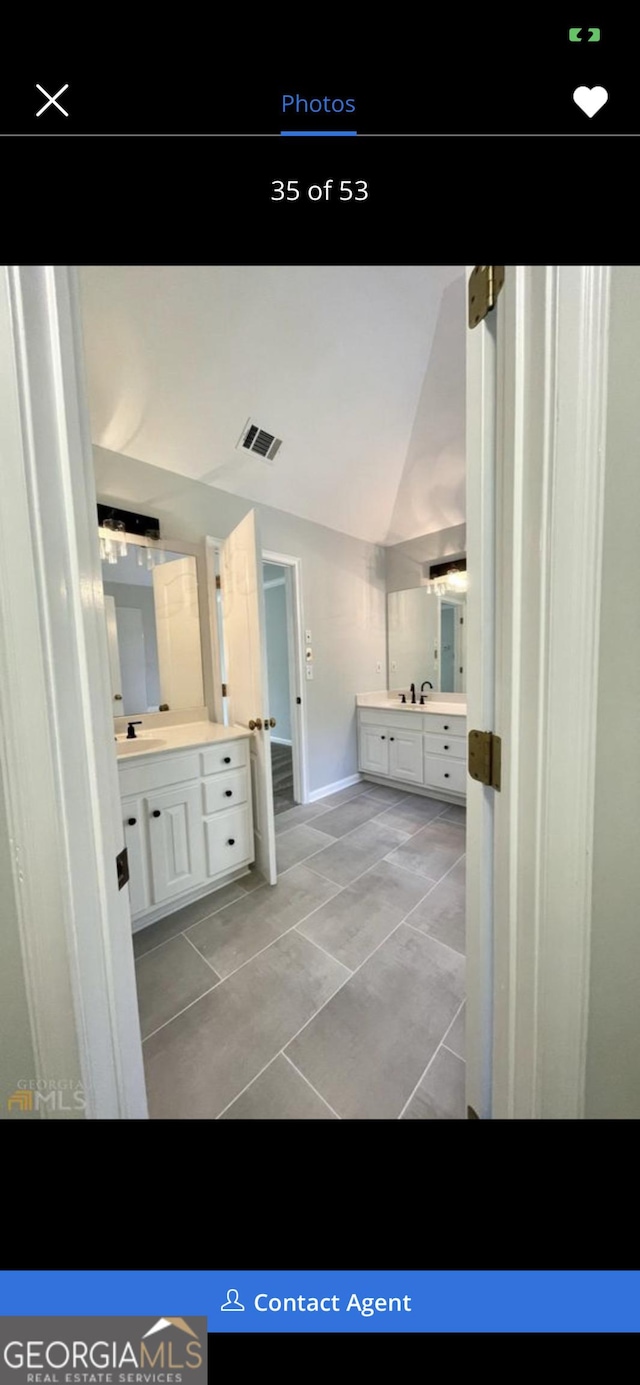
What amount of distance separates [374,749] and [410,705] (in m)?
0.50

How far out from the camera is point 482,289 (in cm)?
55

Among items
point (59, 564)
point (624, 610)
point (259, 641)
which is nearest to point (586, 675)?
point (624, 610)

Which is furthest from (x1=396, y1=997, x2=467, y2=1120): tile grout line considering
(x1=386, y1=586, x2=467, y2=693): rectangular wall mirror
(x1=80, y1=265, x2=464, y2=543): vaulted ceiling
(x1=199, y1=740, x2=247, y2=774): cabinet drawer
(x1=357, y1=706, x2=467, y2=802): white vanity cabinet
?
(x1=80, y1=265, x2=464, y2=543): vaulted ceiling

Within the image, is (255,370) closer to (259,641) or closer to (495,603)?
(259,641)

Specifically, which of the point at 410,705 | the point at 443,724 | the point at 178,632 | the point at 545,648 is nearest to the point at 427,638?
the point at 410,705

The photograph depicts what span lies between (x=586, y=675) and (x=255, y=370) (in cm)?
233

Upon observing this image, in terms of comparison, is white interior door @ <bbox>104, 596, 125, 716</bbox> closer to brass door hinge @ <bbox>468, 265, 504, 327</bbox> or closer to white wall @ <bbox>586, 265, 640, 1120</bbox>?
brass door hinge @ <bbox>468, 265, 504, 327</bbox>

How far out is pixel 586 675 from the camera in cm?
47

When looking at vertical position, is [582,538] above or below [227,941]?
above

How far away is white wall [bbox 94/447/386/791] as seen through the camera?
213 centimetres

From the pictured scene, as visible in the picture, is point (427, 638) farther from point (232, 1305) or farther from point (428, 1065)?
point (232, 1305)

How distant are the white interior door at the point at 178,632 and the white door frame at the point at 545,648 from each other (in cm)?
192
